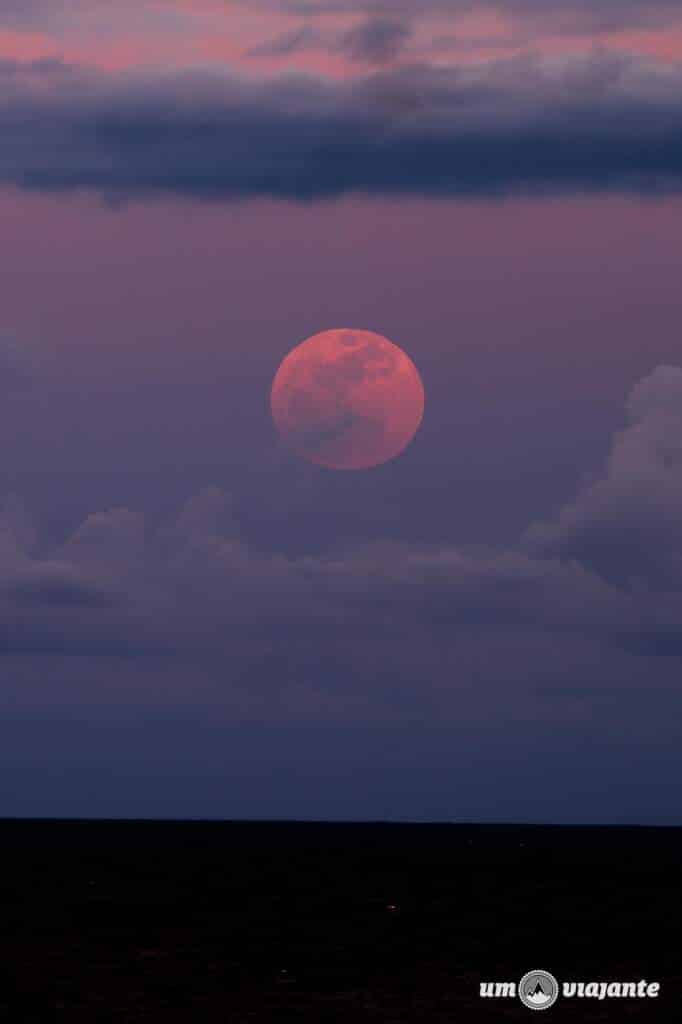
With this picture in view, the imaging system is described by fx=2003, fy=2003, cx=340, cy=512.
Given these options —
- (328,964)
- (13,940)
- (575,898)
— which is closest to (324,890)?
(575,898)

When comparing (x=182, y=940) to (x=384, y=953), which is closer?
(x=384, y=953)

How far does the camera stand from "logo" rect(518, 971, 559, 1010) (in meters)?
93.9

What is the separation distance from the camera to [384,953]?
11762 cm

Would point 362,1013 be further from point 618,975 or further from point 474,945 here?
point 474,945

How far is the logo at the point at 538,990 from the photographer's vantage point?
93875 millimetres

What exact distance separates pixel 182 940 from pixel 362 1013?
40210 mm

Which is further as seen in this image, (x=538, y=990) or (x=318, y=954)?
(x=318, y=954)

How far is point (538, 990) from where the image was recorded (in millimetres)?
98438

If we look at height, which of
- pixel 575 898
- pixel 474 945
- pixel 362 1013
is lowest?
pixel 362 1013

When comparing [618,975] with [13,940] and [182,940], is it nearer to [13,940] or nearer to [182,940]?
[182,940]

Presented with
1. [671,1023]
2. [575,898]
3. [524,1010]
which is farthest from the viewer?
[575,898]

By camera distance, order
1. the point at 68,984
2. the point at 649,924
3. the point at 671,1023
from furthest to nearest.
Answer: the point at 649,924
the point at 68,984
the point at 671,1023

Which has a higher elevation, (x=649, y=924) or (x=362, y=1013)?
(x=649, y=924)

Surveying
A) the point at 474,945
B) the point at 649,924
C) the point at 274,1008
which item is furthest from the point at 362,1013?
the point at 649,924
